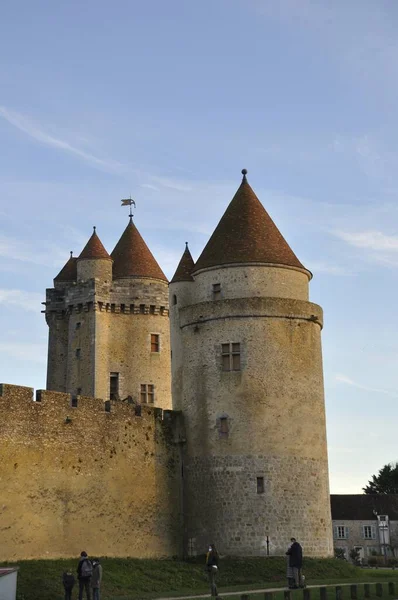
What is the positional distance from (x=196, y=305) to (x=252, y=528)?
8.96 meters

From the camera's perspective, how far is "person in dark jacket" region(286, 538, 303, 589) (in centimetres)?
2853

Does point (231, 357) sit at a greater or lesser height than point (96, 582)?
greater

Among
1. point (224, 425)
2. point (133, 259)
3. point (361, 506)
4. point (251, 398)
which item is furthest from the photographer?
point (361, 506)

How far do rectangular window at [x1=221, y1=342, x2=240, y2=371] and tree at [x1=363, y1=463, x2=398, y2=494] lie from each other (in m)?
72.0

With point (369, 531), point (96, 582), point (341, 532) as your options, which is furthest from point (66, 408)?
point (369, 531)

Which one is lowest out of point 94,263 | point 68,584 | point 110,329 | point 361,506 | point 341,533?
point 68,584

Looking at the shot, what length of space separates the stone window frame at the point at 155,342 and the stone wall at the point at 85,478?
17719 mm

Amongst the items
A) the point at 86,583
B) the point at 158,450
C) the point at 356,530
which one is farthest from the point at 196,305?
the point at 356,530

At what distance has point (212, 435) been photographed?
Answer: 122 ft

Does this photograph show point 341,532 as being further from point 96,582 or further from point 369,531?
point 96,582

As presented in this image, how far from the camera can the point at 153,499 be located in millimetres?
36312

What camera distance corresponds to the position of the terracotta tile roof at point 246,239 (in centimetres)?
3856

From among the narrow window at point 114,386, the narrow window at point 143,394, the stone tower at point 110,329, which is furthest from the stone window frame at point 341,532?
the narrow window at point 114,386

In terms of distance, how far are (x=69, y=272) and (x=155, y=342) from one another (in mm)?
7004
